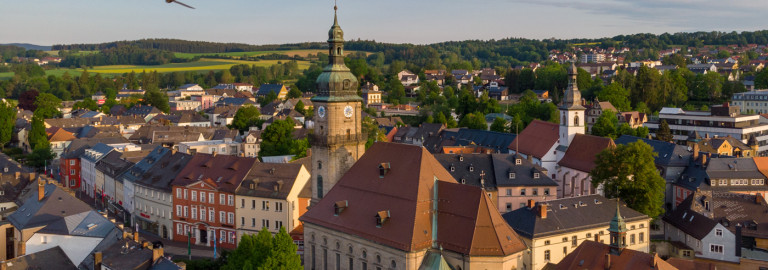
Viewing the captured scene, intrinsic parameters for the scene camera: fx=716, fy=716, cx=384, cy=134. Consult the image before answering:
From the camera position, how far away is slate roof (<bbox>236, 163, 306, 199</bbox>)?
6319 centimetres

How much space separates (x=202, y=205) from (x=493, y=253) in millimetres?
35756

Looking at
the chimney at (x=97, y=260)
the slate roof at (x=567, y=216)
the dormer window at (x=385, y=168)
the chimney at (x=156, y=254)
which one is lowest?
the chimney at (x=97, y=260)

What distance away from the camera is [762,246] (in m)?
57.5

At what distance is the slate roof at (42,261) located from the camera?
49.4 metres

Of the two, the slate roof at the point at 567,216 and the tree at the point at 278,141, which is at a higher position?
the tree at the point at 278,141

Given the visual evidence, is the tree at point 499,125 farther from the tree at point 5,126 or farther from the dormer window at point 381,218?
the tree at point 5,126

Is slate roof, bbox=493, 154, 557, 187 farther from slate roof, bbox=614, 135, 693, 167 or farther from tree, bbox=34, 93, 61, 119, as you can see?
tree, bbox=34, 93, 61, 119

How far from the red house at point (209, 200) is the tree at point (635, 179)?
32.2 metres

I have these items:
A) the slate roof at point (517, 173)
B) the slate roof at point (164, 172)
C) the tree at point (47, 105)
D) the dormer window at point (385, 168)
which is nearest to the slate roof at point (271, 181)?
the slate roof at point (164, 172)

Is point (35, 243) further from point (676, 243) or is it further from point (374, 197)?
point (676, 243)

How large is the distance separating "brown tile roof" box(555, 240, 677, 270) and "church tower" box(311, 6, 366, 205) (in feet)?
53.1

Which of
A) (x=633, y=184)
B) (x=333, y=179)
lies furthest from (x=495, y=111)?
(x=333, y=179)

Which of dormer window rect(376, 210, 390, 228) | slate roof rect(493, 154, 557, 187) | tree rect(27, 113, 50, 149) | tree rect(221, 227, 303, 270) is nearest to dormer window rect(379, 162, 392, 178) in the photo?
dormer window rect(376, 210, 390, 228)

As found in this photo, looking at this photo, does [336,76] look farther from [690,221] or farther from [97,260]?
[690,221]
